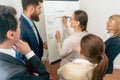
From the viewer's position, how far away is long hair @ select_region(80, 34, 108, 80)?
1.65 metres

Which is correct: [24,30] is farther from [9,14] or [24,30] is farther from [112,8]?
[112,8]

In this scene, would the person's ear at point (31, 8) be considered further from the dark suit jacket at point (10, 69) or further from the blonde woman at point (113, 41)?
the dark suit jacket at point (10, 69)

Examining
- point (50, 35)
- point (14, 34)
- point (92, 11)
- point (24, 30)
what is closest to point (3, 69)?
point (14, 34)

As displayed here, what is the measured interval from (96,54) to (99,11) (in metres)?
2.32

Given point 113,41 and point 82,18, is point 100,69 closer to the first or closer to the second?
point 113,41

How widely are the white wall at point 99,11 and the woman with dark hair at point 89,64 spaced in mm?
2243

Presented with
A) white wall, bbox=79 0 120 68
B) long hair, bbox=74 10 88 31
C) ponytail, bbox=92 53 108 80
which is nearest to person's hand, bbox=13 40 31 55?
ponytail, bbox=92 53 108 80

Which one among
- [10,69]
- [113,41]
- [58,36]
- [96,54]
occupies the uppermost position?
[10,69]

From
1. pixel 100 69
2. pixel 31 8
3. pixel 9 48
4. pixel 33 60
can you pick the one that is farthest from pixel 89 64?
pixel 31 8

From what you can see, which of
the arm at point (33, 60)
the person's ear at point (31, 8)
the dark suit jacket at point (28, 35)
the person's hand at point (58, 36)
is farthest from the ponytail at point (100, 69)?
the person's hand at point (58, 36)

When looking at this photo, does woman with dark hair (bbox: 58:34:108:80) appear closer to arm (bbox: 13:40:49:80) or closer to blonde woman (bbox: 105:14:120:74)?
arm (bbox: 13:40:49:80)

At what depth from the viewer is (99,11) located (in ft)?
12.7

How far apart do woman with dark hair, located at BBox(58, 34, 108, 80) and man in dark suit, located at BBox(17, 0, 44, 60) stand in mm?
625

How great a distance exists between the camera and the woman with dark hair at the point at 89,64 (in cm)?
164
